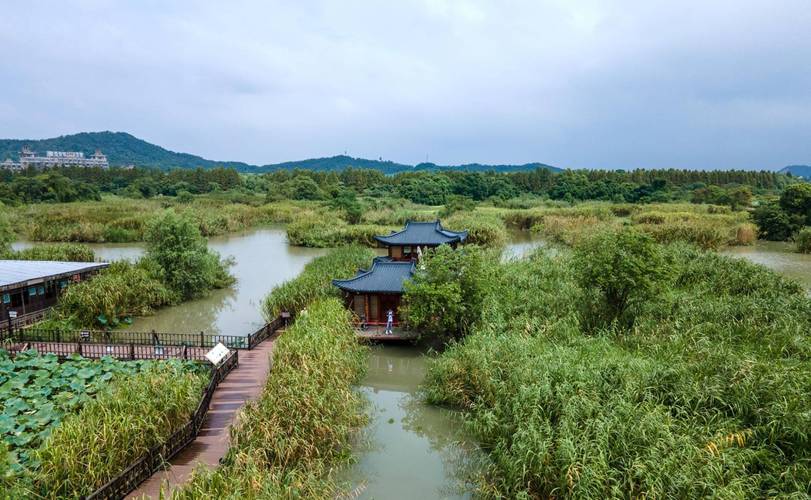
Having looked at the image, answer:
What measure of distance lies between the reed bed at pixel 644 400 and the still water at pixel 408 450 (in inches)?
19.4

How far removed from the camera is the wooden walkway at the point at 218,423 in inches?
320

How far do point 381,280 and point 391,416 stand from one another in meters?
5.96

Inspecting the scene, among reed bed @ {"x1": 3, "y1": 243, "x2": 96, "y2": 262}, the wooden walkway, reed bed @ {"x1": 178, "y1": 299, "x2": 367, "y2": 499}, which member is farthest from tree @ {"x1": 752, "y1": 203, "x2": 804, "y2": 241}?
reed bed @ {"x1": 3, "y1": 243, "x2": 96, "y2": 262}

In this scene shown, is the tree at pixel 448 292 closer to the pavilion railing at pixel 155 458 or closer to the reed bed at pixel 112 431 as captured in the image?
the pavilion railing at pixel 155 458

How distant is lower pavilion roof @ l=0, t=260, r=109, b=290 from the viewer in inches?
626

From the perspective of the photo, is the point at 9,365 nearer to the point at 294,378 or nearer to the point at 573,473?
the point at 294,378

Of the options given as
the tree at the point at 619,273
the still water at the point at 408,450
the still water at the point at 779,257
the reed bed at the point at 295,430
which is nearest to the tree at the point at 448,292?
the still water at the point at 408,450

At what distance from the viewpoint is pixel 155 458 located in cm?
835

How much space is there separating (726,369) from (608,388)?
7.37 feet

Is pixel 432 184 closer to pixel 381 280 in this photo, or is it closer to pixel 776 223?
pixel 776 223

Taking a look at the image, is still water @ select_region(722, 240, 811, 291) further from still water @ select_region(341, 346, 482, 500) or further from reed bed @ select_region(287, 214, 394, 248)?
reed bed @ select_region(287, 214, 394, 248)

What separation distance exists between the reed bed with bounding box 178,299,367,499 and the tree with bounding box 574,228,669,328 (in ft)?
25.2

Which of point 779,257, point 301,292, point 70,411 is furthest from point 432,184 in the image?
point 70,411


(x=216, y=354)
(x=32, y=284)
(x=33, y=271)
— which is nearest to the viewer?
(x=216, y=354)
